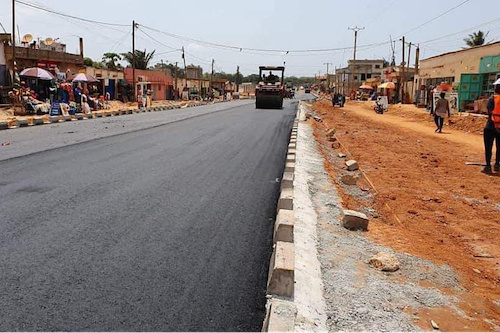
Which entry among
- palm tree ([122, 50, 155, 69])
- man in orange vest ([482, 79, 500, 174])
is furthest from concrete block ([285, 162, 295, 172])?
palm tree ([122, 50, 155, 69])

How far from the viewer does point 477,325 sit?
309 cm

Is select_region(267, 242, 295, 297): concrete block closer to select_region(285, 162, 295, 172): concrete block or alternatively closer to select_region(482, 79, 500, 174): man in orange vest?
select_region(285, 162, 295, 172): concrete block

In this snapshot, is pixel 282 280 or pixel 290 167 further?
pixel 290 167

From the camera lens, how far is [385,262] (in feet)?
13.2

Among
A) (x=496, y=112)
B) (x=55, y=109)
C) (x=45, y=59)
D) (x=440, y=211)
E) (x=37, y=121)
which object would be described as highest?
(x=45, y=59)

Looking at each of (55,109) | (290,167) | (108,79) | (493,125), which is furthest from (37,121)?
(108,79)

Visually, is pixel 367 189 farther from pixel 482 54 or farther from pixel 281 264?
pixel 482 54

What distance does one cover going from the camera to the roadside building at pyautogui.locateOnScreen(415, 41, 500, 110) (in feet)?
77.8

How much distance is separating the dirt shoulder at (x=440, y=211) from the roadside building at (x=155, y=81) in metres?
34.5

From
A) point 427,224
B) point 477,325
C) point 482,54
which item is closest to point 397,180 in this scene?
point 427,224

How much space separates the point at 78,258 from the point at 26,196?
236 centimetres

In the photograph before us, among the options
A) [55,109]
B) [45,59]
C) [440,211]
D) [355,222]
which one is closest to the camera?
[355,222]

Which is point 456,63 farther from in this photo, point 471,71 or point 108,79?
point 108,79

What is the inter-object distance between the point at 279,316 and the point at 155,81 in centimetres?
4867
